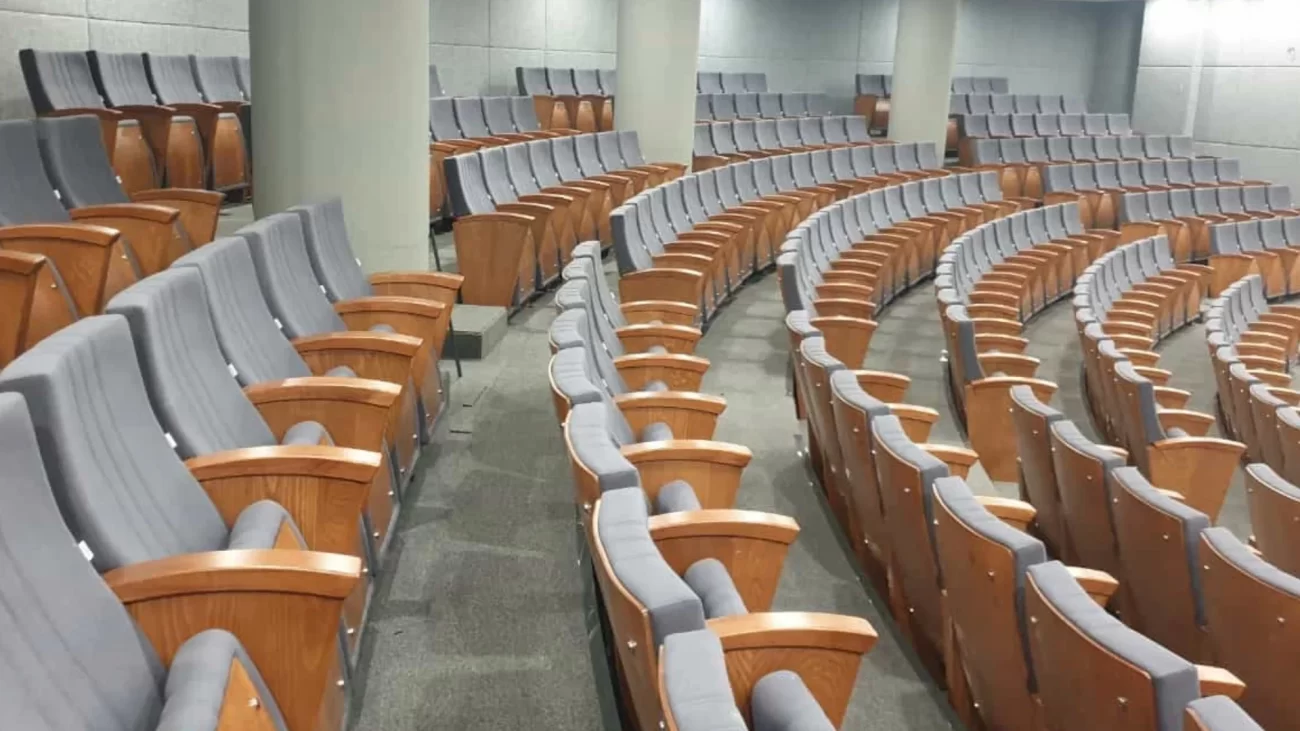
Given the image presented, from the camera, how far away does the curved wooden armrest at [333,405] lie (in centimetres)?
137

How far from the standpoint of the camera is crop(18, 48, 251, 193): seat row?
2887 mm

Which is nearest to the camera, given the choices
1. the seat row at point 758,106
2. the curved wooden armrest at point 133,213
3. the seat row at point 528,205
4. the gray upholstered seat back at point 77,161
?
the curved wooden armrest at point 133,213

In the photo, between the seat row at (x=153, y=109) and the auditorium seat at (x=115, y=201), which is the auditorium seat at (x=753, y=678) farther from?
the seat row at (x=153, y=109)

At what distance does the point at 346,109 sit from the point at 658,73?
2283 mm

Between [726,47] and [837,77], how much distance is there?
84 centimetres

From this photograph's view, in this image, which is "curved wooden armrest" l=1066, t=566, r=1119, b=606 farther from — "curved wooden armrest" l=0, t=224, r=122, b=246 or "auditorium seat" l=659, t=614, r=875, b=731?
"curved wooden armrest" l=0, t=224, r=122, b=246

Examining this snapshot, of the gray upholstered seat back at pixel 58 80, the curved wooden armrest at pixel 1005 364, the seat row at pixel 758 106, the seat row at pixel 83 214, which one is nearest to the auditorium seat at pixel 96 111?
the gray upholstered seat back at pixel 58 80

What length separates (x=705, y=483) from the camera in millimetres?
1387

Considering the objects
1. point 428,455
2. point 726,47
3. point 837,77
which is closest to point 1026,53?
point 837,77

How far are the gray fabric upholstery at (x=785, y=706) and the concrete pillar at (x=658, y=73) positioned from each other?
361 centimetres

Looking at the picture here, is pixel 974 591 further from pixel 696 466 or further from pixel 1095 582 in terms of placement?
pixel 696 466

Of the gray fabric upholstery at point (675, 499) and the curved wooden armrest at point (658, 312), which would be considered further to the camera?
the curved wooden armrest at point (658, 312)

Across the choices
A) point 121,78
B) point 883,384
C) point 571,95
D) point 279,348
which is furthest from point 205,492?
point 571,95

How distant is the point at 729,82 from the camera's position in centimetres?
699
